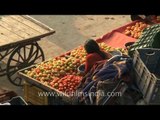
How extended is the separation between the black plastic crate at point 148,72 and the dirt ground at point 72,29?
4.21 m

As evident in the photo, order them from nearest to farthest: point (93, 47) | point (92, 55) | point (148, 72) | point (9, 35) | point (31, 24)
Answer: point (148, 72) → point (92, 55) → point (93, 47) → point (9, 35) → point (31, 24)

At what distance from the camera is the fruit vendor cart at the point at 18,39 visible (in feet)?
26.4

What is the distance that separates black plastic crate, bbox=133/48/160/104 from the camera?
5.47 m

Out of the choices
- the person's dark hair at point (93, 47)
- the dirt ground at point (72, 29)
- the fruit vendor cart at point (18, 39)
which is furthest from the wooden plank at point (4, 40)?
the person's dark hair at point (93, 47)

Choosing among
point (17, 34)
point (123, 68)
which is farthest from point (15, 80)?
point (123, 68)

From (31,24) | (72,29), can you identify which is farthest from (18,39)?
(72,29)

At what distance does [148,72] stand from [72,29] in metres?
5.71

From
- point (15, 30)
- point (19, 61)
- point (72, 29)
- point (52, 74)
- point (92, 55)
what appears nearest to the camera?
point (92, 55)

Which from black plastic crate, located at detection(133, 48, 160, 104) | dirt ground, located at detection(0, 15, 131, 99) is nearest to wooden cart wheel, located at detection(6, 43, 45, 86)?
dirt ground, located at detection(0, 15, 131, 99)

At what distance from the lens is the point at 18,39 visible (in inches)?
318

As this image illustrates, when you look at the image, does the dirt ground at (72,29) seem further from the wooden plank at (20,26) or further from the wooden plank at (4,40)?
the wooden plank at (4,40)

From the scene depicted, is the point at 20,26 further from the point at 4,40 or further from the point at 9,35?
the point at 4,40
